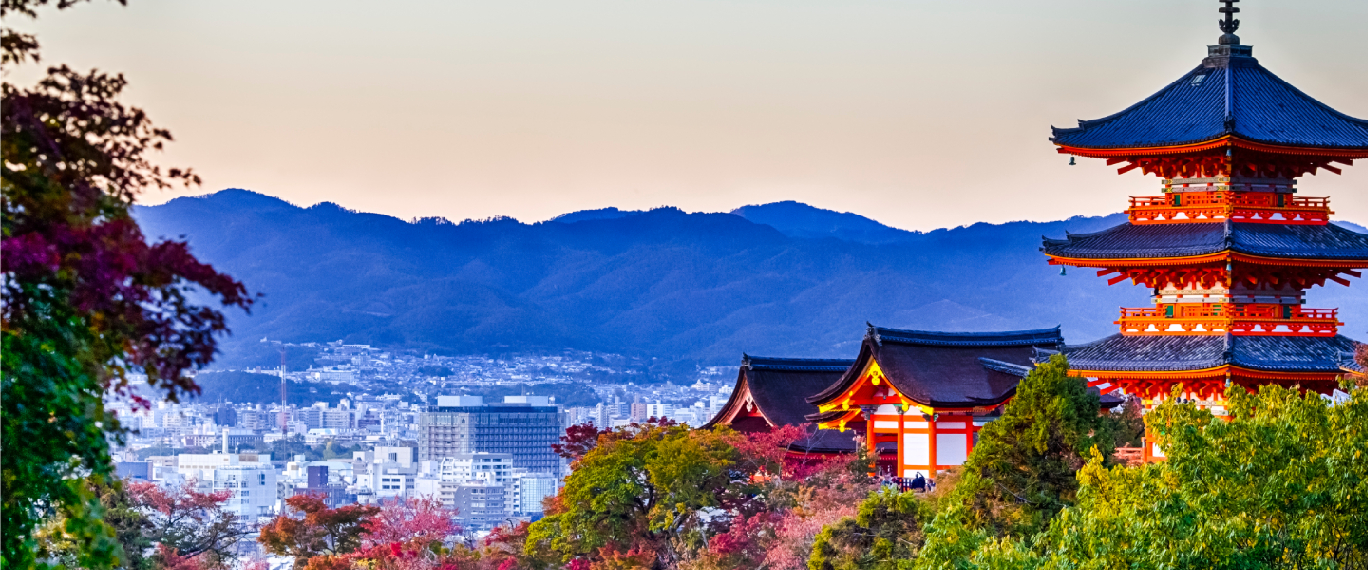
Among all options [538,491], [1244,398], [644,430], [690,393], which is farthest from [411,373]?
[1244,398]

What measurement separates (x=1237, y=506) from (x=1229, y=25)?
1481 cm

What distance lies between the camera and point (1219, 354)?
82.6 ft

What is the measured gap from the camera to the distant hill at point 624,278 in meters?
149

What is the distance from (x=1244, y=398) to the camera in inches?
678

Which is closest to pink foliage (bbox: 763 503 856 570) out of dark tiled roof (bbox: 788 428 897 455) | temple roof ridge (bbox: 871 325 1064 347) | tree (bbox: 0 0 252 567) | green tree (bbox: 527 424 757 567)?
green tree (bbox: 527 424 757 567)

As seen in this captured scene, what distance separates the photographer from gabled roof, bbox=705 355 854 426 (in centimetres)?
3438

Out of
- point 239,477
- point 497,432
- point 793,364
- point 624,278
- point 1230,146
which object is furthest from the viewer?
point 624,278

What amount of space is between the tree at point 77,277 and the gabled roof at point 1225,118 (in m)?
20.5

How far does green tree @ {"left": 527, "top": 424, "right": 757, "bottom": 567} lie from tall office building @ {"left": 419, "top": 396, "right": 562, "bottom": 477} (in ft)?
401

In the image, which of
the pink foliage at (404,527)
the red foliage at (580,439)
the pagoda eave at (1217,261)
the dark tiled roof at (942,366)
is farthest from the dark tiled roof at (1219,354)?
the pink foliage at (404,527)

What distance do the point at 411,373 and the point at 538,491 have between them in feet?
178

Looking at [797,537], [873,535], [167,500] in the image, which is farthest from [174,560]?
[873,535]

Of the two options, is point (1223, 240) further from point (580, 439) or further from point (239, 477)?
point (239, 477)

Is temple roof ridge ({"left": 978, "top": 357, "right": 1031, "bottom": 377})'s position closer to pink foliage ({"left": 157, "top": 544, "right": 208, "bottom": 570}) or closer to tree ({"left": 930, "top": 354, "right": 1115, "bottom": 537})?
tree ({"left": 930, "top": 354, "right": 1115, "bottom": 537})
